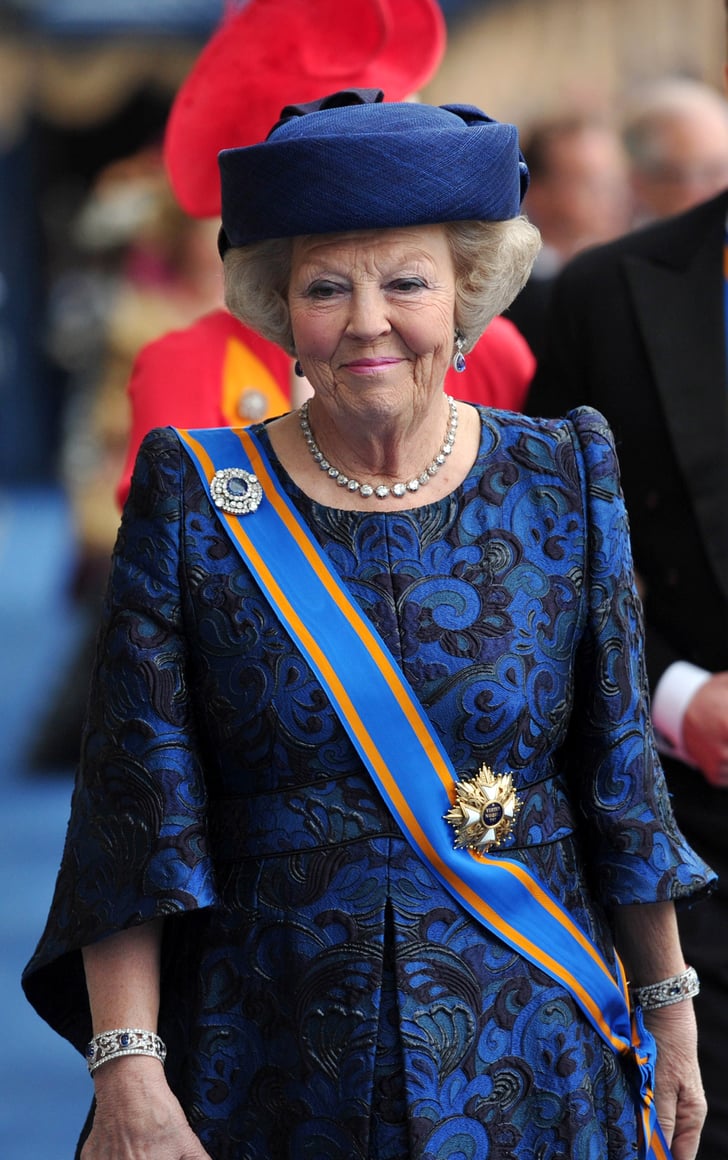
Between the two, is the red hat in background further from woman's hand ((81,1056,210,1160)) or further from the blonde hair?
woman's hand ((81,1056,210,1160))

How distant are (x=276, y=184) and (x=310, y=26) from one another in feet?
3.52

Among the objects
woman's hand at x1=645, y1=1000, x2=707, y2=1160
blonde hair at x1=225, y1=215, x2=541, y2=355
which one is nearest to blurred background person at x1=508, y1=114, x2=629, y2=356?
blonde hair at x1=225, y1=215, x2=541, y2=355

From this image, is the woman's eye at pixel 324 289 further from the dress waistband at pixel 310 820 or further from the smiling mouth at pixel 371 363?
the dress waistband at pixel 310 820

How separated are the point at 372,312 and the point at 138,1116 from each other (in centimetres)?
93

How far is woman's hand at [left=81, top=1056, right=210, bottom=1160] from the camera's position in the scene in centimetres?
217

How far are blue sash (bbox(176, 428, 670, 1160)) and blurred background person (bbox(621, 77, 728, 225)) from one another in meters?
2.98

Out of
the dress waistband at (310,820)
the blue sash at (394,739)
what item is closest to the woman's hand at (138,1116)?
the dress waistband at (310,820)

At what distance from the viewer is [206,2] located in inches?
677

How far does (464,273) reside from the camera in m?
2.34

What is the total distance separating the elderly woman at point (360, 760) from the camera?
7.20 ft

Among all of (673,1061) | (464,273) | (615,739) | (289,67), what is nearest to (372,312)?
(464,273)

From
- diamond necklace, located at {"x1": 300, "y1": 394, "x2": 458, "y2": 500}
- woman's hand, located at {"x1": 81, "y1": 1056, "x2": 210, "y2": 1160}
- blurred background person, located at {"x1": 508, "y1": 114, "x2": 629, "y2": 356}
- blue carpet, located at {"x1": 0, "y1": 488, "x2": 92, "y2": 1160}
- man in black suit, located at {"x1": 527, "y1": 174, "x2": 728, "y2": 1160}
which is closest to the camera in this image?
woman's hand, located at {"x1": 81, "y1": 1056, "x2": 210, "y2": 1160}

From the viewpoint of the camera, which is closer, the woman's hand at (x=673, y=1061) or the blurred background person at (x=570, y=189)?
the woman's hand at (x=673, y=1061)

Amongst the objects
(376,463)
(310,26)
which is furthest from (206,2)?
(376,463)
